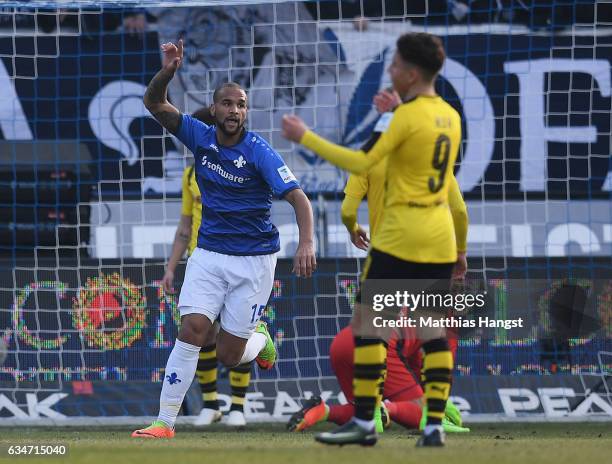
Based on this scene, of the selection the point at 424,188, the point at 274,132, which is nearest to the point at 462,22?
the point at 274,132

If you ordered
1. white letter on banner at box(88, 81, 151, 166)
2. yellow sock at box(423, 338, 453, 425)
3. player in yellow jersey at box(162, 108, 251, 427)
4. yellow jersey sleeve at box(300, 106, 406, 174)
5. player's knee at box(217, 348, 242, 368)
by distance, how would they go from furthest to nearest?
white letter on banner at box(88, 81, 151, 166) < player in yellow jersey at box(162, 108, 251, 427) < player's knee at box(217, 348, 242, 368) < yellow sock at box(423, 338, 453, 425) < yellow jersey sleeve at box(300, 106, 406, 174)

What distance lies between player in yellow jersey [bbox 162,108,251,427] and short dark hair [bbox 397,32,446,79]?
306 cm

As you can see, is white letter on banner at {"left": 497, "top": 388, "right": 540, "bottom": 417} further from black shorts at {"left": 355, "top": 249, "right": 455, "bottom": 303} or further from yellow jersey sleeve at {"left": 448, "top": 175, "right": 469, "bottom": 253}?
black shorts at {"left": 355, "top": 249, "right": 455, "bottom": 303}

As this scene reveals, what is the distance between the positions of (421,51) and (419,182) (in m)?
0.56

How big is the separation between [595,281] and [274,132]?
9.98ft

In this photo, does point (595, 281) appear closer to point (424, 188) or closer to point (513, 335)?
point (513, 335)

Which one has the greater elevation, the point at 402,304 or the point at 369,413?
the point at 402,304

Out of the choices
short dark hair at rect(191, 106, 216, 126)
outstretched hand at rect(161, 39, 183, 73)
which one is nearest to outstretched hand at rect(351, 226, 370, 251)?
outstretched hand at rect(161, 39, 183, 73)

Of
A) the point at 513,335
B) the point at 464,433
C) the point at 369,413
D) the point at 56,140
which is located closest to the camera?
the point at 369,413

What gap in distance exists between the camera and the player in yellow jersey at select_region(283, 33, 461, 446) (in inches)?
218

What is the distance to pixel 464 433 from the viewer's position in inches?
319

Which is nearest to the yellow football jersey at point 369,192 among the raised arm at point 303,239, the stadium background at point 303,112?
the raised arm at point 303,239

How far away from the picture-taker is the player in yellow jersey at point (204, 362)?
28.5ft

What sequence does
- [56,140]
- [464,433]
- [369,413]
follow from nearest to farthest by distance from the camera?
[369,413], [464,433], [56,140]
